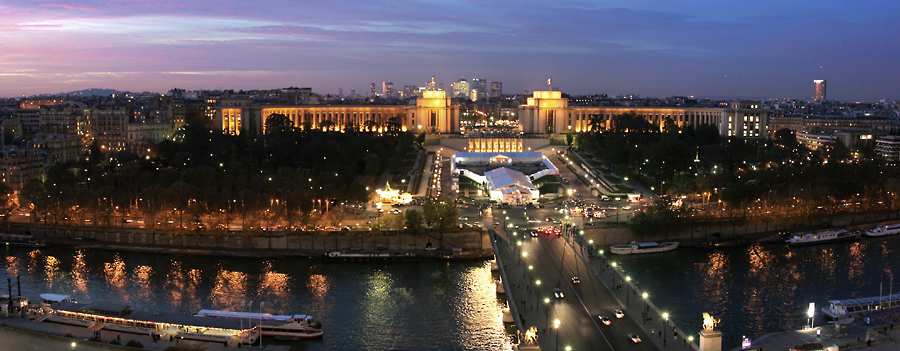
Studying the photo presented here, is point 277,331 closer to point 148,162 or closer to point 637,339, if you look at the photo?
point 637,339

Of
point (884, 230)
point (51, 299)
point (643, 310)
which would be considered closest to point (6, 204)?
point (51, 299)

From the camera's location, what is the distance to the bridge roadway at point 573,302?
711 inches

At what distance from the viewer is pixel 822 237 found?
104ft

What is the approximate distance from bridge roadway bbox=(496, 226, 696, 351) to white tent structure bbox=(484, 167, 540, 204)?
856cm

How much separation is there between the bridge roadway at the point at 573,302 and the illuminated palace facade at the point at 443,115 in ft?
154

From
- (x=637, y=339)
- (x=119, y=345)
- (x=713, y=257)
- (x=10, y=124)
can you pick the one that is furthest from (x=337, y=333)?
(x=10, y=124)

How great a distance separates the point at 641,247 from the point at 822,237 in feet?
24.1

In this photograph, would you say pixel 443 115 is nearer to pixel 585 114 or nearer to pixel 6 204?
pixel 585 114

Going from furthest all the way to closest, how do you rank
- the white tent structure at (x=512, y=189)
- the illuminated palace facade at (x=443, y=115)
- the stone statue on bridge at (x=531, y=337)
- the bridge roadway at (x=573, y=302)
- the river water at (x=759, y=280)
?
the illuminated palace facade at (x=443, y=115), the white tent structure at (x=512, y=189), the river water at (x=759, y=280), the bridge roadway at (x=573, y=302), the stone statue on bridge at (x=531, y=337)

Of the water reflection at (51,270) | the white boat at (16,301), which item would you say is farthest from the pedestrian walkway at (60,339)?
the water reflection at (51,270)

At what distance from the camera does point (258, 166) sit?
146 ft

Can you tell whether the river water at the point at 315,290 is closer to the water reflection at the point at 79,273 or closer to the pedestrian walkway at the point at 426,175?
the water reflection at the point at 79,273

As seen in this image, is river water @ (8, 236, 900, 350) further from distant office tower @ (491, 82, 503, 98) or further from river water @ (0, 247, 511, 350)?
distant office tower @ (491, 82, 503, 98)

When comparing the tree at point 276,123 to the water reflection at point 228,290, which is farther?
the tree at point 276,123
